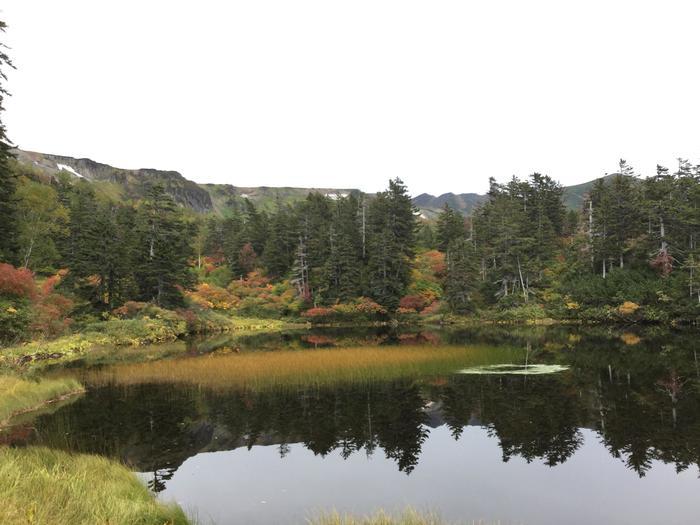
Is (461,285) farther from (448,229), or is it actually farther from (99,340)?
(99,340)

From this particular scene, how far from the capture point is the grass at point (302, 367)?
23.4 m

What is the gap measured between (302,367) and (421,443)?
13.1m

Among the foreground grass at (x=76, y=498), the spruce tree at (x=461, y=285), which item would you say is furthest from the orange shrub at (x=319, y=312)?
the foreground grass at (x=76, y=498)

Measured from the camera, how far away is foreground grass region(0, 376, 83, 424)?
56.9 feet

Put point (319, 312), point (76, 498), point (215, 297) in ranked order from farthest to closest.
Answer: point (215, 297) → point (319, 312) → point (76, 498)

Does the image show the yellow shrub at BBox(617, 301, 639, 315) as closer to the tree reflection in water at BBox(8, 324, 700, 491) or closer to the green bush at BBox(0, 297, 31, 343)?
the tree reflection in water at BBox(8, 324, 700, 491)

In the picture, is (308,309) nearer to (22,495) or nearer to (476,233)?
(476,233)

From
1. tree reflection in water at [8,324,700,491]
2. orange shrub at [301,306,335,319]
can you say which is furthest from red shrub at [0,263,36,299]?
orange shrub at [301,306,335,319]

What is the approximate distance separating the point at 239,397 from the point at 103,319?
31.3 metres

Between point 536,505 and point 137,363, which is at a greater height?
point 536,505

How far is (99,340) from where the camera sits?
39.2 meters

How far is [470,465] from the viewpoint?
12.3 meters

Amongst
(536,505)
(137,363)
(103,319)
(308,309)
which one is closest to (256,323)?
(308,309)

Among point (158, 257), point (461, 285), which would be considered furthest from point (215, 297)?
point (461, 285)
